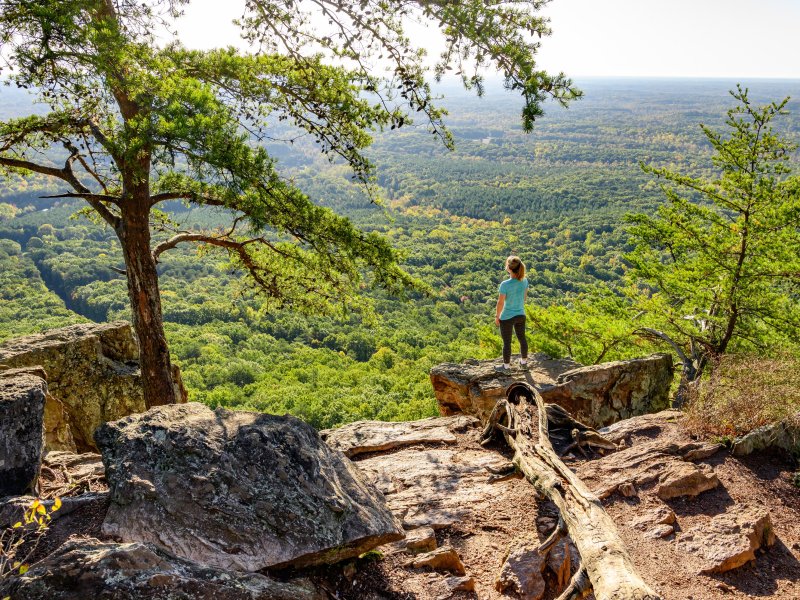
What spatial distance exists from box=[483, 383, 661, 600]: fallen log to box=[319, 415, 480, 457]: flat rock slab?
0.84 meters

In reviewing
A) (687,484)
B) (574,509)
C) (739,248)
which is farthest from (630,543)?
(739,248)

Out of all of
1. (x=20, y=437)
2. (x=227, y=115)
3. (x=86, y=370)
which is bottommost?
(x=86, y=370)

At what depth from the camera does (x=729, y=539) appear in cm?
386

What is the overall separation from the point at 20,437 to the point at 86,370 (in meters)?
4.55

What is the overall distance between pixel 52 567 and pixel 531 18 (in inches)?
225

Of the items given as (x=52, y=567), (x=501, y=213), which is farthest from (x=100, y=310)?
(x=501, y=213)

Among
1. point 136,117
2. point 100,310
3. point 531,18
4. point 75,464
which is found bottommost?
point 100,310

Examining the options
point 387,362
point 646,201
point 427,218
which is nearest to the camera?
point 387,362

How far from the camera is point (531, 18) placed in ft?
16.3

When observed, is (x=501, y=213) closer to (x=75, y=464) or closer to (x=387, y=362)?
(x=387, y=362)

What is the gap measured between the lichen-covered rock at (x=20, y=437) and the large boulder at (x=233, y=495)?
0.71 metres

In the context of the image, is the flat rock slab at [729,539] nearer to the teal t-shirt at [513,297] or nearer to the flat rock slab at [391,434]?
the flat rock slab at [391,434]

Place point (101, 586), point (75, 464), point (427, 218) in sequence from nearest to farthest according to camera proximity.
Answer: point (101, 586) < point (75, 464) < point (427, 218)

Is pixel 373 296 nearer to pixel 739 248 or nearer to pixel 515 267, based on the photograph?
pixel 739 248
